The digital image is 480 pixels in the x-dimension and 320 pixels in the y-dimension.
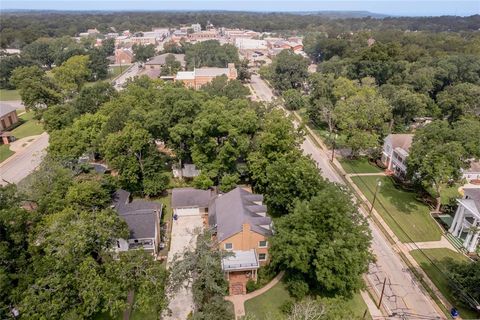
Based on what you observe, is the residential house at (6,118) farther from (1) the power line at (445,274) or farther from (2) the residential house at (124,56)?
(2) the residential house at (124,56)

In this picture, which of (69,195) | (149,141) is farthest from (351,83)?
(69,195)

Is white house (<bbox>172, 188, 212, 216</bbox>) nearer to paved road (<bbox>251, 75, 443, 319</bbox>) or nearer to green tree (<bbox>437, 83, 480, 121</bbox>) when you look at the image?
paved road (<bbox>251, 75, 443, 319</bbox>)

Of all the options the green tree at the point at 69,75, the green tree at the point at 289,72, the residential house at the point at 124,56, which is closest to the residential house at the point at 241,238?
the green tree at the point at 69,75

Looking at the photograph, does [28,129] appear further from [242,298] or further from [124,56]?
[124,56]

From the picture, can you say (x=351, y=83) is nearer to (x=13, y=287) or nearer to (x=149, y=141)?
→ (x=149, y=141)

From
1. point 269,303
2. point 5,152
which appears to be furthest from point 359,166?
point 5,152

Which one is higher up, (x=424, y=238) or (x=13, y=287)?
(x=13, y=287)
